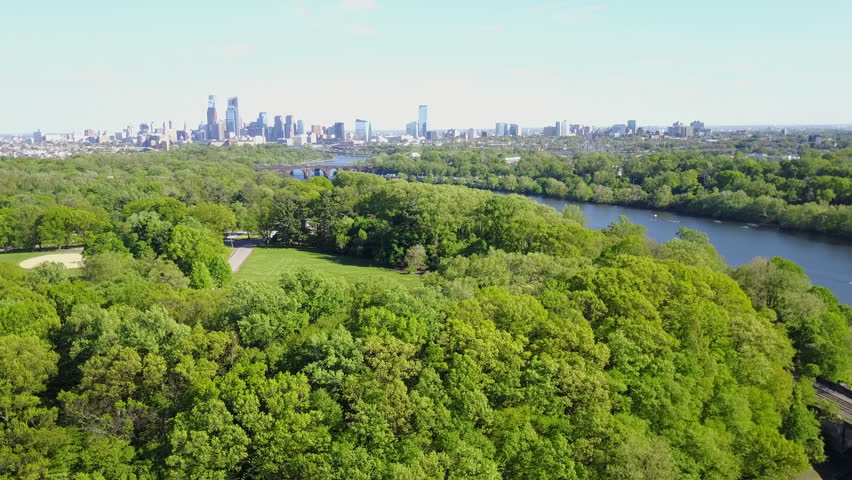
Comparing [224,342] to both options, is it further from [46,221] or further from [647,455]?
[46,221]

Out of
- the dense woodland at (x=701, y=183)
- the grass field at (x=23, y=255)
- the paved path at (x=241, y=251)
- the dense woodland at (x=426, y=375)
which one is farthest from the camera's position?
the dense woodland at (x=701, y=183)

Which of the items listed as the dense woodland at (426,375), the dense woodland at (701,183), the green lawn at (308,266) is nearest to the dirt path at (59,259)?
the green lawn at (308,266)

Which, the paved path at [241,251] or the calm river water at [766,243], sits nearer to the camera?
the paved path at [241,251]

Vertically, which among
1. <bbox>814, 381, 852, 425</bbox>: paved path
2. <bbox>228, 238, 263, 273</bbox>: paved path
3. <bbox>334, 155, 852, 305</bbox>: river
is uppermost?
<bbox>334, 155, 852, 305</bbox>: river

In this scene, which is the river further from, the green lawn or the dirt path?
the dirt path

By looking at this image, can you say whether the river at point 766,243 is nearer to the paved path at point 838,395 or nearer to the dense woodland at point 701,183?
the dense woodland at point 701,183

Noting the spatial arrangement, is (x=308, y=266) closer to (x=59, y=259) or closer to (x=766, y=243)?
(x=59, y=259)

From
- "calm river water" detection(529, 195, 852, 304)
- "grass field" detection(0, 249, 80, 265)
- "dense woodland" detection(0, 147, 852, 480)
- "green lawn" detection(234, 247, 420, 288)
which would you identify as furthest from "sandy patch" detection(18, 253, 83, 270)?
"calm river water" detection(529, 195, 852, 304)
